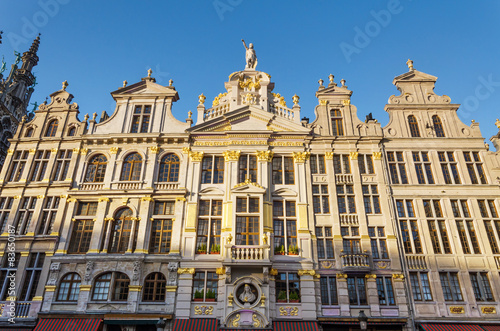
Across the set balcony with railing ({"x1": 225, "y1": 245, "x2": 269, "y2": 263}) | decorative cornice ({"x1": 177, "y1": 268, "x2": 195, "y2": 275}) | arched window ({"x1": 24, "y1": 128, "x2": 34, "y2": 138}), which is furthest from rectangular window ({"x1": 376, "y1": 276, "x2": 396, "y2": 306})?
arched window ({"x1": 24, "y1": 128, "x2": 34, "y2": 138})

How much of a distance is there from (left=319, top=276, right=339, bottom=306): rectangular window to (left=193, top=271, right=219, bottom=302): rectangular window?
7.38 m

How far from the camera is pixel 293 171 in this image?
27.9 metres

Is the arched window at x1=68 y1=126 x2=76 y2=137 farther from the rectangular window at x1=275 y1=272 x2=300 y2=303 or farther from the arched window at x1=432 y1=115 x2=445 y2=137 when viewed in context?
the arched window at x1=432 y1=115 x2=445 y2=137

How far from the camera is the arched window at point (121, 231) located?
82.7 ft

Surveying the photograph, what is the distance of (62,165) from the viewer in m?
28.6

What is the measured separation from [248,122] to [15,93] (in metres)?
47.3

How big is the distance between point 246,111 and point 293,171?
21.8 feet

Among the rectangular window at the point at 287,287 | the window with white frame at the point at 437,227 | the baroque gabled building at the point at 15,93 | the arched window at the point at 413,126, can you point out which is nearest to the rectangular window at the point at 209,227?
the rectangular window at the point at 287,287

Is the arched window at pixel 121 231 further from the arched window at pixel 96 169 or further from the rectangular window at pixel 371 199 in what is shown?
the rectangular window at pixel 371 199

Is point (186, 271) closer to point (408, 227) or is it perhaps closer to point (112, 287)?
point (112, 287)

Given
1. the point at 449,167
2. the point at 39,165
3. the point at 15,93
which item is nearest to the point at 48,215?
the point at 39,165

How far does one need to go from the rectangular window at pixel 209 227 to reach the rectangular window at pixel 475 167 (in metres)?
20.5

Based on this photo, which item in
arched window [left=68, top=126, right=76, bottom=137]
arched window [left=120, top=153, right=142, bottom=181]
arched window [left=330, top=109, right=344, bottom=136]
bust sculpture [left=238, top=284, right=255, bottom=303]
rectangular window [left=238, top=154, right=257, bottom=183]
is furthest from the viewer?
arched window [left=68, top=126, right=76, bottom=137]

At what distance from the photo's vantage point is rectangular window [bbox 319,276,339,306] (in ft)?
76.4
